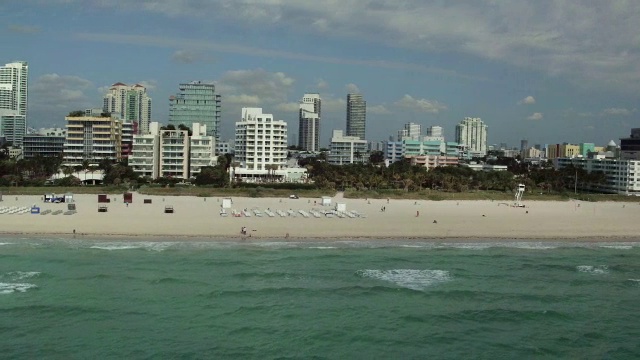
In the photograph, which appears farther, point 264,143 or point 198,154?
point 264,143

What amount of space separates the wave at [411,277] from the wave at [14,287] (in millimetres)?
13686

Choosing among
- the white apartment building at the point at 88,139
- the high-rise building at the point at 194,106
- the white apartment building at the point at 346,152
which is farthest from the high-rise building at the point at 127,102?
the white apartment building at the point at 88,139

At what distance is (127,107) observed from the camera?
15375cm

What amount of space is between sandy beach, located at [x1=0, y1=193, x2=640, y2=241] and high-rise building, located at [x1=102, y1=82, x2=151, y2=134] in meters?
99.2

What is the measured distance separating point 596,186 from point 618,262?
199ft

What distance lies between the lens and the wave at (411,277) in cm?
2612

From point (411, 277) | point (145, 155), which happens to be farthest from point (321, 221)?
point (145, 155)

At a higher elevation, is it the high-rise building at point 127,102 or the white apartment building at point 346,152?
the high-rise building at point 127,102

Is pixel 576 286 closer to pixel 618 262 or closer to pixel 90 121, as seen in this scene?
pixel 618 262

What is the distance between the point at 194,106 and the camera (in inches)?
4948

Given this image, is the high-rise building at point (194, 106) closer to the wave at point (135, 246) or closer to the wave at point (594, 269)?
the wave at point (135, 246)

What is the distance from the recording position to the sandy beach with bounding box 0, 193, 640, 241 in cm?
3722

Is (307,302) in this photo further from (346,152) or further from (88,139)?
(346,152)

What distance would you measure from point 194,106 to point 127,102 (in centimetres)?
3608
